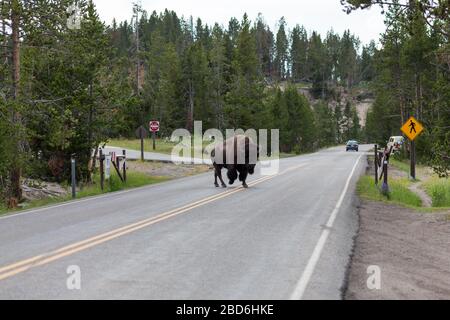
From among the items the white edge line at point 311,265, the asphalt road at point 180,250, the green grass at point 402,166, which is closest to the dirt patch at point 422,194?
the asphalt road at point 180,250

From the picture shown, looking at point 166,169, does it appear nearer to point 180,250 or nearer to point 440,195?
point 440,195

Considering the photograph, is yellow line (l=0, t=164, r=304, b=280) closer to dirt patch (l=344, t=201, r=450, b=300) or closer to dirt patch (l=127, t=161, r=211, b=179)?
dirt patch (l=344, t=201, r=450, b=300)

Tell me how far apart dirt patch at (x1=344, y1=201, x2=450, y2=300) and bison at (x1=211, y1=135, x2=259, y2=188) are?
6602 mm

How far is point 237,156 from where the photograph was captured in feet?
67.3

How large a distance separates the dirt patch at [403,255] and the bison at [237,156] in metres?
6.60

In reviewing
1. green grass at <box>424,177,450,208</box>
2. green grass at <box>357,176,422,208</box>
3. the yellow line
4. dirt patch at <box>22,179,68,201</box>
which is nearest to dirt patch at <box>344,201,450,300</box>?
green grass at <box>357,176,422,208</box>

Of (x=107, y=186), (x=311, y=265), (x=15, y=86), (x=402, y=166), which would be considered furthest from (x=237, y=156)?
(x=402, y=166)

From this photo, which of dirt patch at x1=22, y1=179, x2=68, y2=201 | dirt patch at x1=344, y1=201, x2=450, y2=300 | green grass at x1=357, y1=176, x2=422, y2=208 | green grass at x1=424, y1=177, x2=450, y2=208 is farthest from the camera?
dirt patch at x1=22, y1=179, x2=68, y2=201

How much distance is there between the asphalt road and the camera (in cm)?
617

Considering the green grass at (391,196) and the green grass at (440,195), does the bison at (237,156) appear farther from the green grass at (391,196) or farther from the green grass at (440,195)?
→ the green grass at (440,195)

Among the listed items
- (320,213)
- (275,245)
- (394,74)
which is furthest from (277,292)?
(394,74)

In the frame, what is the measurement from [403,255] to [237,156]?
39.4ft

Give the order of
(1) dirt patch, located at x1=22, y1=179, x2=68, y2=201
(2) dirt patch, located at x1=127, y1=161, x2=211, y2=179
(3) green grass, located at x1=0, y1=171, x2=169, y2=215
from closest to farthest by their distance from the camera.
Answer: (3) green grass, located at x1=0, y1=171, x2=169, y2=215, (1) dirt patch, located at x1=22, y1=179, x2=68, y2=201, (2) dirt patch, located at x1=127, y1=161, x2=211, y2=179

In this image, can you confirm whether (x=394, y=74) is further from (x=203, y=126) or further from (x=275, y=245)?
(x=275, y=245)
